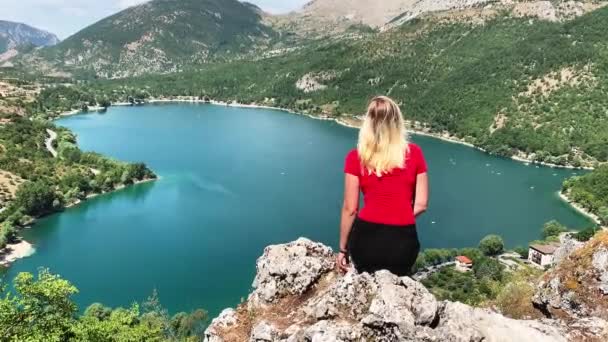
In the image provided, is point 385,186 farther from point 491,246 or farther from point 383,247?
point 491,246

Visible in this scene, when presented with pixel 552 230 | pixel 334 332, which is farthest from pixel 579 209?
pixel 334 332

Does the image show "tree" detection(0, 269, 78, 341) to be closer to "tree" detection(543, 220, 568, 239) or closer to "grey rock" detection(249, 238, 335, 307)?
"grey rock" detection(249, 238, 335, 307)

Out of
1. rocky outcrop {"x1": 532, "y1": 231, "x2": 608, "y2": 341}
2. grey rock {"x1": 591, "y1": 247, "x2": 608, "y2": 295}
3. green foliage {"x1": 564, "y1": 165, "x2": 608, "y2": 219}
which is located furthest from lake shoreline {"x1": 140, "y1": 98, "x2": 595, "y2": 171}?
grey rock {"x1": 591, "y1": 247, "x2": 608, "y2": 295}

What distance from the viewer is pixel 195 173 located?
87.6 metres

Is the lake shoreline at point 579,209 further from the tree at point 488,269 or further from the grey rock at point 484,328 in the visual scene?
the grey rock at point 484,328

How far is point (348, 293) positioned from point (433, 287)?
40793 millimetres

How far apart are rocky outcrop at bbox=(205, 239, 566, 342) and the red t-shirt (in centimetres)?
85

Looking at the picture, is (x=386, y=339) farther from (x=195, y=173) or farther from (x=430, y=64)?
(x=430, y=64)

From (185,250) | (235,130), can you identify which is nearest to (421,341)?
(185,250)

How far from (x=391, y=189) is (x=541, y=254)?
Answer: 4901cm

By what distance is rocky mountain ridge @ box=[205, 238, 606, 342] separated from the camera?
6035 millimetres

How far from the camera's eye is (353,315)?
20.8 ft

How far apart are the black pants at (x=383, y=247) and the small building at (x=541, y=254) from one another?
4704cm

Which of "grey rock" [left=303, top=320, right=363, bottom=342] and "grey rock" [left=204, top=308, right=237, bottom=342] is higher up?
"grey rock" [left=303, top=320, right=363, bottom=342]
